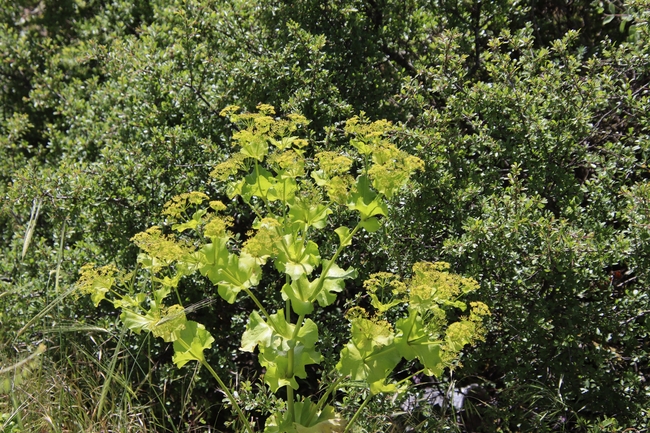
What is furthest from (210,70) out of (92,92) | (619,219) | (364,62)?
(619,219)

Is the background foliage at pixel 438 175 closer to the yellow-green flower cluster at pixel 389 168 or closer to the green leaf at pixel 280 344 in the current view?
the green leaf at pixel 280 344

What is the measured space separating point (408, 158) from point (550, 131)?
129 cm

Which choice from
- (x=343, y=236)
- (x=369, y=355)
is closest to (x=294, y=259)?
(x=343, y=236)

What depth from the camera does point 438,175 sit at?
360 cm

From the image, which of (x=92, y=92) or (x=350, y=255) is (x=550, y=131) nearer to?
(x=350, y=255)

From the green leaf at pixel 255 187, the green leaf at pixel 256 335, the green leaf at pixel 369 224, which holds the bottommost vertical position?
the green leaf at pixel 256 335

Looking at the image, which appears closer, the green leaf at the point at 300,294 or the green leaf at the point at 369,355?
the green leaf at the point at 369,355

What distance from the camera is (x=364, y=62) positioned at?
4277 mm

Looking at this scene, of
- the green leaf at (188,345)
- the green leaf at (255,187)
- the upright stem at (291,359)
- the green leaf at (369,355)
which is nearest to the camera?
the green leaf at (369,355)

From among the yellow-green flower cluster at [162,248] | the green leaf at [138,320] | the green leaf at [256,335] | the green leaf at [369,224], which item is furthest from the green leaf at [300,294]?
the green leaf at [138,320]

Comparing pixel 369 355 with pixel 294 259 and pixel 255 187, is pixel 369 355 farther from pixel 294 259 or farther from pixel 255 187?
pixel 255 187

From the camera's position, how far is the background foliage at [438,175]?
3365 mm

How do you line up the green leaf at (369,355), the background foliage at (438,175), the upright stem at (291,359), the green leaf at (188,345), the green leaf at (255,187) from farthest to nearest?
the background foliage at (438,175) → the green leaf at (255,187) → the green leaf at (188,345) → the upright stem at (291,359) → the green leaf at (369,355)

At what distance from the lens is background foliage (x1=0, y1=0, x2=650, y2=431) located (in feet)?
11.0
